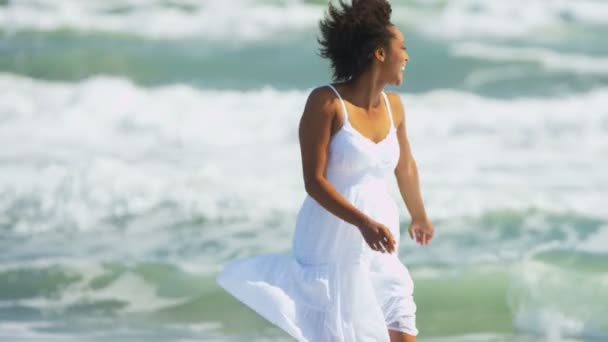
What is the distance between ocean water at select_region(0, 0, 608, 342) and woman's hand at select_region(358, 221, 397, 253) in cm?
353

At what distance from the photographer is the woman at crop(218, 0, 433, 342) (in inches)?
145

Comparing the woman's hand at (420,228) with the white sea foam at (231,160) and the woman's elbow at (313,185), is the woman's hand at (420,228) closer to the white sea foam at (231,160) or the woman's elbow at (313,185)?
the woman's elbow at (313,185)

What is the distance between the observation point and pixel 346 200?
3.65 meters

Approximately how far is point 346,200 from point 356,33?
1.47 ft

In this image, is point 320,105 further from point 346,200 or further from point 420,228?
point 420,228

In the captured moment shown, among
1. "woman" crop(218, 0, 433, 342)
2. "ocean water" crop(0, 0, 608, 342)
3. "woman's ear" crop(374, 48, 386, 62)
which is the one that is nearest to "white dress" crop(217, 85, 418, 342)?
"woman" crop(218, 0, 433, 342)

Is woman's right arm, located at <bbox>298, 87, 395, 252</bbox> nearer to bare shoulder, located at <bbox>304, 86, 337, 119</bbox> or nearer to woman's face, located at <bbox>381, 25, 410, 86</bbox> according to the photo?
bare shoulder, located at <bbox>304, 86, 337, 119</bbox>

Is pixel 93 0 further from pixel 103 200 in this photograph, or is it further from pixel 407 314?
pixel 407 314

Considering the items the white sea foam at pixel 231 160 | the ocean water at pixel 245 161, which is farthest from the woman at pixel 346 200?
the white sea foam at pixel 231 160

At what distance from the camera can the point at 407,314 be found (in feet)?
12.7

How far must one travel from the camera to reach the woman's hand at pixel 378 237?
3547mm

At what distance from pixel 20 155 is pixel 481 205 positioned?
4.50m

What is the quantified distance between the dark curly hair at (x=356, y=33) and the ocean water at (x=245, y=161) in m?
3.46

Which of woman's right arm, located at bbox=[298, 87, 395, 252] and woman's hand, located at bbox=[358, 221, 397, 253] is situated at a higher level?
woman's right arm, located at bbox=[298, 87, 395, 252]
